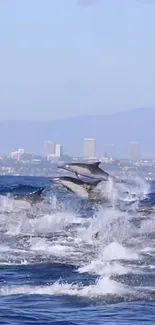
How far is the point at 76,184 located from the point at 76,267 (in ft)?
72.7

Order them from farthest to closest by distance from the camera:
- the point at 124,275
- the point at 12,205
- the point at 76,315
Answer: the point at 12,205
the point at 124,275
the point at 76,315

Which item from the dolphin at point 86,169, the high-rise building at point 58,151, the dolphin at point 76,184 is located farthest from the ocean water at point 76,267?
the high-rise building at point 58,151

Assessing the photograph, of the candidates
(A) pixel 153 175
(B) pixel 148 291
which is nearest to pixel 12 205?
(B) pixel 148 291

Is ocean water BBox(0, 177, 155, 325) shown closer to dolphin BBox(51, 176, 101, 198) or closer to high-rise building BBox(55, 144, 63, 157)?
dolphin BBox(51, 176, 101, 198)

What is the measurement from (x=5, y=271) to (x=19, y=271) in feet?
1.08

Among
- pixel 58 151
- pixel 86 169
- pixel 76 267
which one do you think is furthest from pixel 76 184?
pixel 58 151

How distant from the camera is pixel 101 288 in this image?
19203 millimetres

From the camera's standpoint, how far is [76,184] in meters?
45.3

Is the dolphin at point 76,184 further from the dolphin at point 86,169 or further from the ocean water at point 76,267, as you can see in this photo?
the ocean water at point 76,267

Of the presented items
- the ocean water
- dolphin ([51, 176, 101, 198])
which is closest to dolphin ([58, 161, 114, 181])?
dolphin ([51, 176, 101, 198])

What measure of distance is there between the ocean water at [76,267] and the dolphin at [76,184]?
3.01m

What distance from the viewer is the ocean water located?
17.3 meters

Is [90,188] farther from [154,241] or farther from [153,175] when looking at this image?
[153,175]

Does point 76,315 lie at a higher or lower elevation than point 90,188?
lower
